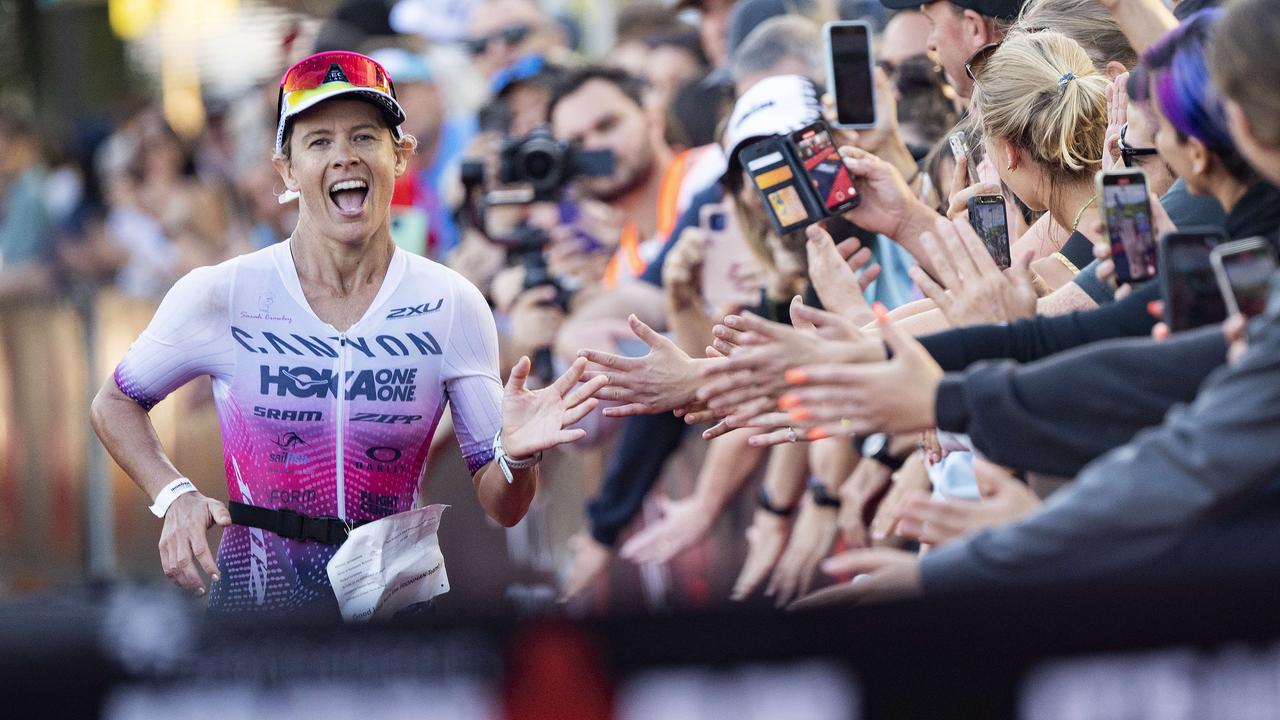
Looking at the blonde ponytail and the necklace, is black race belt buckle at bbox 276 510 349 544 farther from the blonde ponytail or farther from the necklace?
the necklace

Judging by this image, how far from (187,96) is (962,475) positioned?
14.2m

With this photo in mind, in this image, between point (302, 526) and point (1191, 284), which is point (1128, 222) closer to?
point (1191, 284)

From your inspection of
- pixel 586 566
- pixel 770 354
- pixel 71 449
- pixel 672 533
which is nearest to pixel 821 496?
pixel 672 533

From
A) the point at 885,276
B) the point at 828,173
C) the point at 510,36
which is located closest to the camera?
the point at 828,173

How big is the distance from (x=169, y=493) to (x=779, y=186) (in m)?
2.03

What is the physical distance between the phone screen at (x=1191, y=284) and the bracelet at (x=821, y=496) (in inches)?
152

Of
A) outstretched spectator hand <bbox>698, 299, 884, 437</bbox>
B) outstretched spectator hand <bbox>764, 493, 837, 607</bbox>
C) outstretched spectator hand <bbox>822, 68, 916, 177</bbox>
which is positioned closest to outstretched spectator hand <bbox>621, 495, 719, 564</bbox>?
outstretched spectator hand <bbox>764, 493, 837, 607</bbox>

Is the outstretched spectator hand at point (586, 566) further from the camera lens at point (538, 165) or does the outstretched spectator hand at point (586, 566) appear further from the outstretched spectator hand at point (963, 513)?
the outstretched spectator hand at point (963, 513)

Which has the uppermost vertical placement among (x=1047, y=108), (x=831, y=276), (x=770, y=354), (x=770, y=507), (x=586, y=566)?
(x=1047, y=108)

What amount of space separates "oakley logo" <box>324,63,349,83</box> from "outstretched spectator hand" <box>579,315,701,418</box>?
36.9 inches

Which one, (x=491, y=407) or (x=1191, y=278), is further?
(x=491, y=407)

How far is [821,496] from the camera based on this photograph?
7277 millimetres

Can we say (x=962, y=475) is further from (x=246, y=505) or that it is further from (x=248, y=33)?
(x=248, y=33)

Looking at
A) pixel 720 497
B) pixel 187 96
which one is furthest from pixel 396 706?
pixel 187 96
